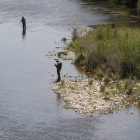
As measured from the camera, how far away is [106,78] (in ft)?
77.0

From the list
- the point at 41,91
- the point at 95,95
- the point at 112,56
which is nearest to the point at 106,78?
the point at 112,56

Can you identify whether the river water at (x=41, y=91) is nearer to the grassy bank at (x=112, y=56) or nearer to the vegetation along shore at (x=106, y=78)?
the vegetation along shore at (x=106, y=78)

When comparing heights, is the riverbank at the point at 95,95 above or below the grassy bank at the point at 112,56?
below

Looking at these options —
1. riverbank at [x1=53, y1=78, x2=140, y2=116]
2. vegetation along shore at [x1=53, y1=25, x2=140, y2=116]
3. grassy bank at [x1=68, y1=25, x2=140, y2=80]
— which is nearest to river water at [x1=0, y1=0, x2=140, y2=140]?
riverbank at [x1=53, y1=78, x2=140, y2=116]

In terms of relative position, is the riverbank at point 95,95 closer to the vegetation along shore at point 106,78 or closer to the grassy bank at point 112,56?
the vegetation along shore at point 106,78

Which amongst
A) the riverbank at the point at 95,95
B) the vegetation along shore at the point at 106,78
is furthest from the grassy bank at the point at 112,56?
the riverbank at the point at 95,95

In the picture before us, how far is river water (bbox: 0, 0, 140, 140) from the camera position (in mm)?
16469

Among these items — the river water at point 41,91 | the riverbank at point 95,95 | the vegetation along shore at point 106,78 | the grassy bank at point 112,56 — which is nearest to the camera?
the river water at point 41,91

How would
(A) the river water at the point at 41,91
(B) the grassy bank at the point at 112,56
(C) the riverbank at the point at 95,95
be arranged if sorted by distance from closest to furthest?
(A) the river water at the point at 41,91
(C) the riverbank at the point at 95,95
(B) the grassy bank at the point at 112,56

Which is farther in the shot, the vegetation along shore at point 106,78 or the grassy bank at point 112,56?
the grassy bank at point 112,56

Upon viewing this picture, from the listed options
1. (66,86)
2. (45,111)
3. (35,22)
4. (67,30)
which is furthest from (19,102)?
(35,22)

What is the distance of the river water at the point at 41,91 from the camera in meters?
16.5

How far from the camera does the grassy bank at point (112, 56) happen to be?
23766 mm

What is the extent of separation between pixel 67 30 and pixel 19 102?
23.2 m
